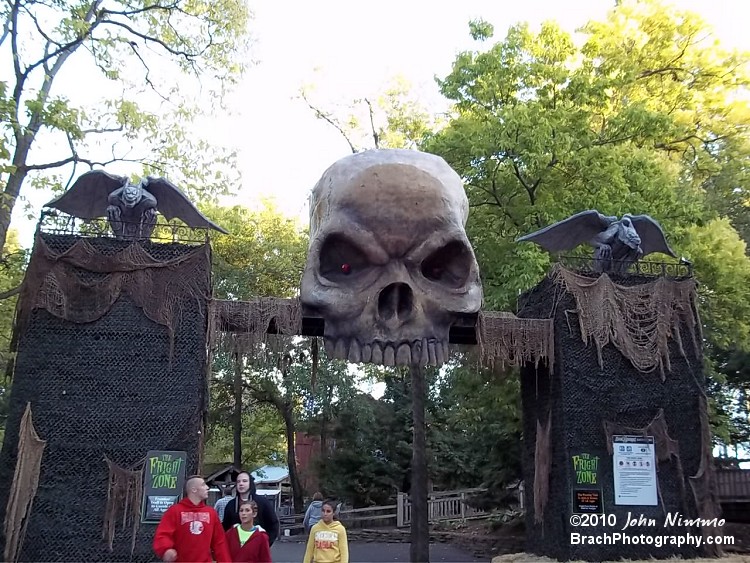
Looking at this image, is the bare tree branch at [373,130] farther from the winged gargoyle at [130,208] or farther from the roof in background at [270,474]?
the roof in background at [270,474]

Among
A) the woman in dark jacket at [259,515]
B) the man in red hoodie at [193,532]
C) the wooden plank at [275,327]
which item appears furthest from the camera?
the wooden plank at [275,327]

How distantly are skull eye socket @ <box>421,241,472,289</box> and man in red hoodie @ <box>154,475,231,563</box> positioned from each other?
11.4ft

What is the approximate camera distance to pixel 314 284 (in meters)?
7.28

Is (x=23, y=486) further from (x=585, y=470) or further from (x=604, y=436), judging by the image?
(x=604, y=436)

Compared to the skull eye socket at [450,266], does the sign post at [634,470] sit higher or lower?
lower

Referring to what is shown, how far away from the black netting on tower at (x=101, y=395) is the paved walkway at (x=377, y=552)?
6768mm

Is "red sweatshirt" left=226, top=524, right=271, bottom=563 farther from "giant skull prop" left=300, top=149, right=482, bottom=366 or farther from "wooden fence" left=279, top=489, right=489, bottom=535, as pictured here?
"wooden fence" left=279, top=489, right=489, bottom=535

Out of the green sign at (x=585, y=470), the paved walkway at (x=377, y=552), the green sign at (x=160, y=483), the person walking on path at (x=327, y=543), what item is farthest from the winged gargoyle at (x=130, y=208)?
the paved walkway at (x=377, y=552)

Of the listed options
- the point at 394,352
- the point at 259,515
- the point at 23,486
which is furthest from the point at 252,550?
the point at 23,486

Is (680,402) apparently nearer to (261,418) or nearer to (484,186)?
(484,186)

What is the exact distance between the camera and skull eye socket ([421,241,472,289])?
736 cm

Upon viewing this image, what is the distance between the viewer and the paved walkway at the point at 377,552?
48.1 feet

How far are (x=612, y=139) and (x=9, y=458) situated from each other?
38.5ft

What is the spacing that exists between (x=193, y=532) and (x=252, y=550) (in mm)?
593
